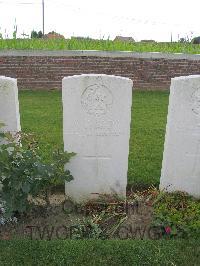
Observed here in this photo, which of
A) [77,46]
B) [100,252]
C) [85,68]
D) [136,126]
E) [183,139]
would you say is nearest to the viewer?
[100,252]

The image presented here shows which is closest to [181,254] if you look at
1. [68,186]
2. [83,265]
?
[83,265]

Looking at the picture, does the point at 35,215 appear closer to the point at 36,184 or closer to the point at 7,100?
the point at 36,184

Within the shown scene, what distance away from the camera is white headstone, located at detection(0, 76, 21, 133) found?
12.6 ft

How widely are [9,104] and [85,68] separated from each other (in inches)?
275

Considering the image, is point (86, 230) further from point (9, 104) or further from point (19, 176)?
point (9, 104)

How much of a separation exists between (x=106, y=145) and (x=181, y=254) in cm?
132

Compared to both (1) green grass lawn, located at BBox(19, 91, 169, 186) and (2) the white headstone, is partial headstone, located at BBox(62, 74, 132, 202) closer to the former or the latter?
(2) the white headstone

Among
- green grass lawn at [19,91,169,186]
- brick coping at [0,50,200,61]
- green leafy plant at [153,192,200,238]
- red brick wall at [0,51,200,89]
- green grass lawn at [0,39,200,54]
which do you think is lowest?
green leafy plant at [153,192,200,238]

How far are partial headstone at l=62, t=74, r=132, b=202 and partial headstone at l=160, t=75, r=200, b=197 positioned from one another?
0.44m

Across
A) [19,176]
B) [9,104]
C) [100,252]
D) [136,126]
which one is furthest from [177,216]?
[136,126]

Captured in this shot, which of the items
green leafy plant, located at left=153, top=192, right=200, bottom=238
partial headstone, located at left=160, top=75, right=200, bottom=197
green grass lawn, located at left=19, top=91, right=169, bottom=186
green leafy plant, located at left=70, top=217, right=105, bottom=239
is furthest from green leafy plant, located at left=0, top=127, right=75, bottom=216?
green grass lawn, located at left=19, top=91, right=169, bottom=186

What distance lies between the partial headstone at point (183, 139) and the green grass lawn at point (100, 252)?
911mm

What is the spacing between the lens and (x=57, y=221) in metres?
3.85

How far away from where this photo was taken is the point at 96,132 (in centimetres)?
399
